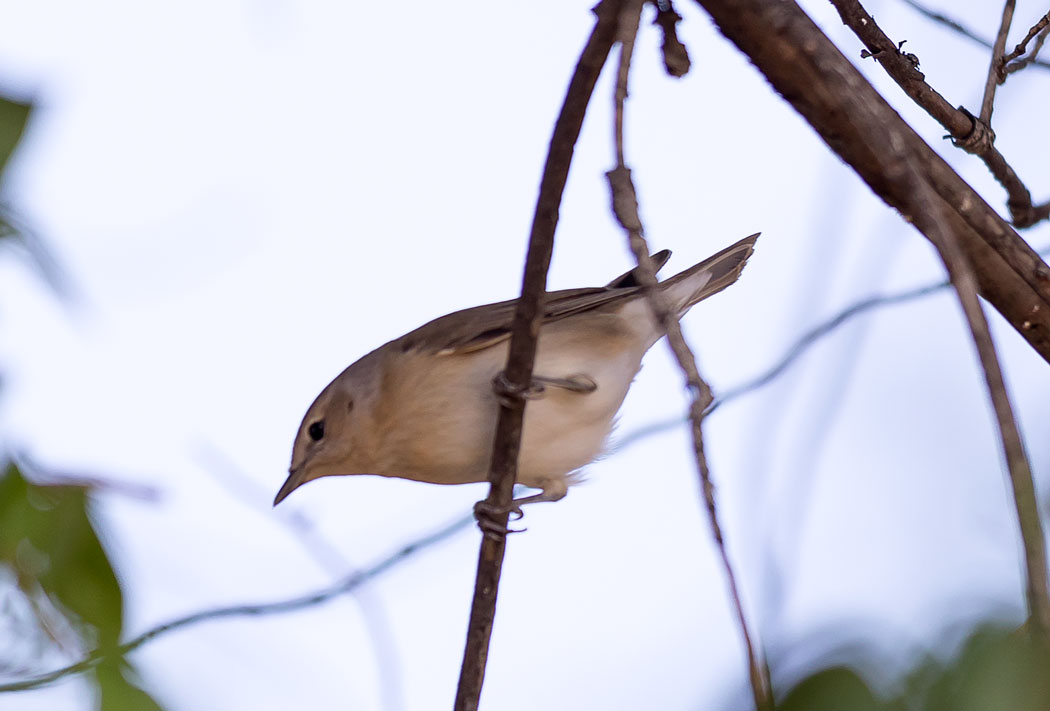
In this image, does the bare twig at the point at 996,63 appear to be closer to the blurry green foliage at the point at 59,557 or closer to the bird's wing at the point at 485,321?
the bird's wing at the point at 485,321

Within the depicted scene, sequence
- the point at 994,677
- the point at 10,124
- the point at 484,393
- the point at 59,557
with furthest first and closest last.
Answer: the point at 484,393 < the point at 59,557 < the point at 10,124 < the point at 994,677

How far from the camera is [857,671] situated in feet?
3.85

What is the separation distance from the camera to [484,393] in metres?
3.94

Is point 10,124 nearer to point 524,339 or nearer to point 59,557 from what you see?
point 59,557

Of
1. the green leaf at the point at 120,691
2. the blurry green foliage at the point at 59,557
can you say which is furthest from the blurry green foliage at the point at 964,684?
the blurry green foliage at the point at 59,557

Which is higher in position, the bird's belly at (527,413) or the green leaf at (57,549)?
the bird's belly at (527,413)

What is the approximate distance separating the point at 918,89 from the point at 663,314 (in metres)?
1.96

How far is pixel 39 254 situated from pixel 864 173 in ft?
5.74

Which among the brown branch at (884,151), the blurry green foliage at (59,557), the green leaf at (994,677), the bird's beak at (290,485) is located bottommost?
the green leaf at (994,677)

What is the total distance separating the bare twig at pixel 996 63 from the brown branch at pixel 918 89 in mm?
51

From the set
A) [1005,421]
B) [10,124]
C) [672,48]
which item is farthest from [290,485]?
[1005,421]

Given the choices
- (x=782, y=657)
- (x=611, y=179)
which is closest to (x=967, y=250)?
(x=611, y=179)

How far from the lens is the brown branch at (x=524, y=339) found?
2299mm

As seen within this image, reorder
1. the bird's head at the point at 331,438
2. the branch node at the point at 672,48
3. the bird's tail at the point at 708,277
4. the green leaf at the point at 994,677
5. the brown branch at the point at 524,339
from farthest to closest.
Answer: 1. the bird's tail at the point at 708,277
2. the bird's head at the point at 331,438
3. the branch node at the point at 672,48
4. the brown branch at the point at 524,339
5. the green leaf at the point at 994,677
